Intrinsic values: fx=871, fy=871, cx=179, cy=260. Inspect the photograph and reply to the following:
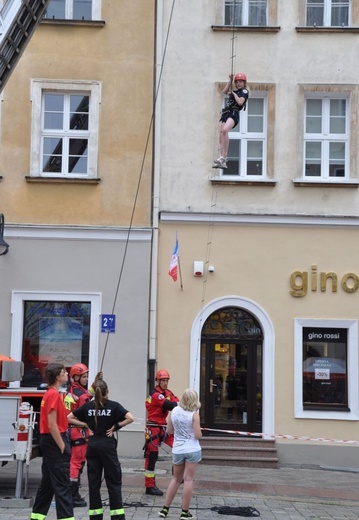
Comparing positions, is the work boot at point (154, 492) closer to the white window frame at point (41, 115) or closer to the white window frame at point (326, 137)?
the white window frame at point (41, 115)

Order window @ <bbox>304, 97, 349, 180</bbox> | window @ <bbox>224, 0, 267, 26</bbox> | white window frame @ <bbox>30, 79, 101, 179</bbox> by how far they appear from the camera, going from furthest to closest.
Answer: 1. window @ <bbox>224, 0, 267, 26</bbox>
2. window @ <bbox>304, 97, 349, 180</bbox>
3. white window frame @ <bbox>30, 79, 101, 179</bbox>

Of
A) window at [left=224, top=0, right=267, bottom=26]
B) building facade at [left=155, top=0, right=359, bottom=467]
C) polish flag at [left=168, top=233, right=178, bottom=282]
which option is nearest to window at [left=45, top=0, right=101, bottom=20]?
building facade at [left=155, top=0, right=359, bottom=467]

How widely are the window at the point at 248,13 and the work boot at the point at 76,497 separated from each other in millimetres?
10637

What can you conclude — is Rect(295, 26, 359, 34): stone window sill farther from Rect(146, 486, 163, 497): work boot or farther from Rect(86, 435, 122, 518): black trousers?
Rect(86, 435, 122, 518): black trousers

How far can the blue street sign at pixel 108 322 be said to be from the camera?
57.3 ft

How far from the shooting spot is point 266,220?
17828 mm

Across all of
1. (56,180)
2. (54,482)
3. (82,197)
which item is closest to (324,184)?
(82,197)

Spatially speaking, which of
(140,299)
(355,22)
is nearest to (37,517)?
(140,299)

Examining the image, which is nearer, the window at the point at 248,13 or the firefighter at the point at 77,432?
the firefighter at the point at 77,432

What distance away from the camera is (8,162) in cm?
1788

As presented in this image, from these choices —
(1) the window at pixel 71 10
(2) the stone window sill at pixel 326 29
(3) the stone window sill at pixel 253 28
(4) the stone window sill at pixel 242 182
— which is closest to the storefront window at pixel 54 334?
(4) the stone window sill at pixel 242 182

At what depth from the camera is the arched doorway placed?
17781mm

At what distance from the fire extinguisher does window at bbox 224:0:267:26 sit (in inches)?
395

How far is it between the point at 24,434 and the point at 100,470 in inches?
96.1
